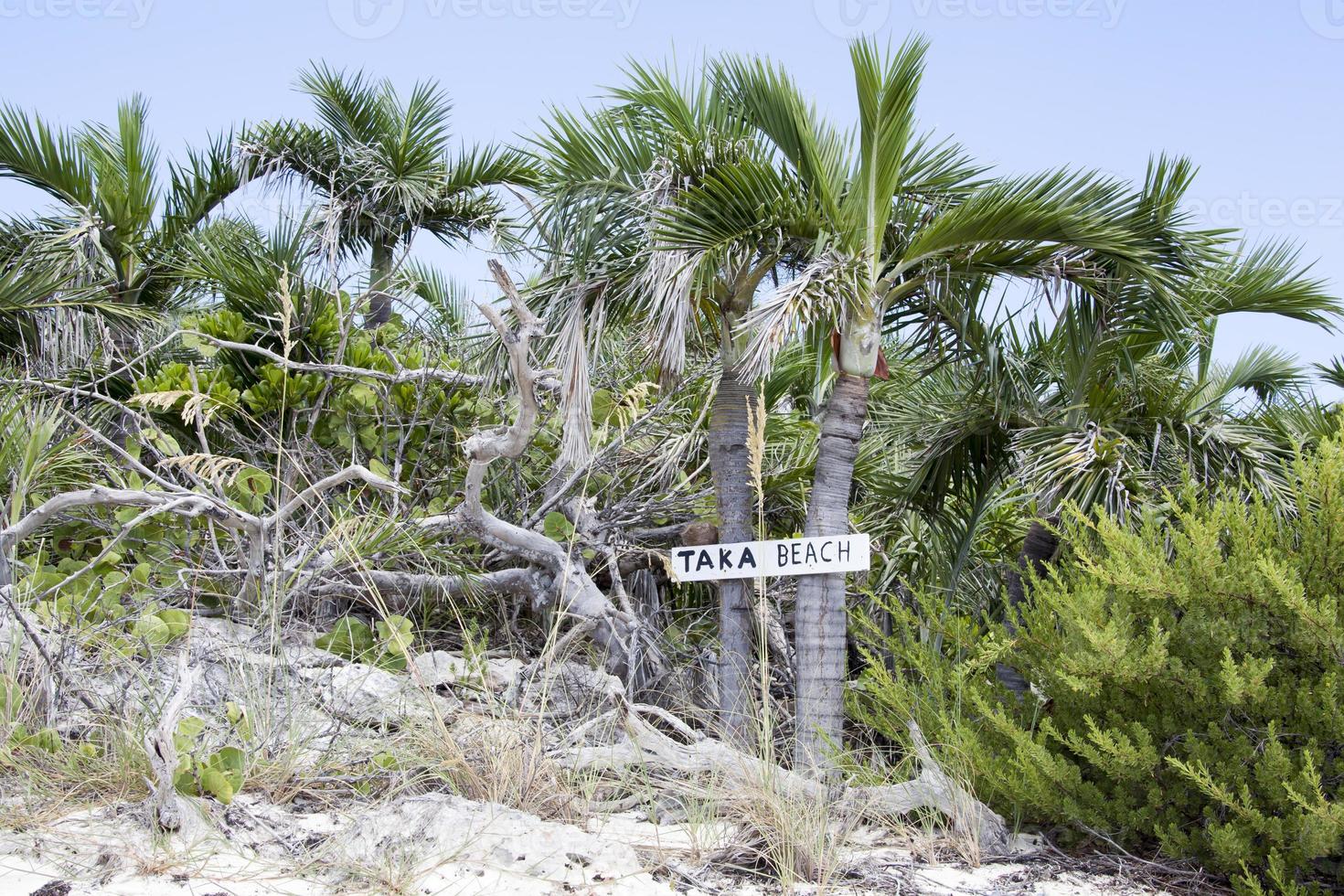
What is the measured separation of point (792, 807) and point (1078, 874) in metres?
1.37

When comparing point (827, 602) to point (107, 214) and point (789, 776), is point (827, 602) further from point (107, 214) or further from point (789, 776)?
point (107, 214)

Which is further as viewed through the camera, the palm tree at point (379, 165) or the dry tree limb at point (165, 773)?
the palm tree at point (379, 165)

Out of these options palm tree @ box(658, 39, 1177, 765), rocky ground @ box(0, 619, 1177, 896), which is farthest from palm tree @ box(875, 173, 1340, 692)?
rocky ground @ box(0, 619, 1177, 896)

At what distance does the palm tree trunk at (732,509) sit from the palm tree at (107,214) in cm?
578

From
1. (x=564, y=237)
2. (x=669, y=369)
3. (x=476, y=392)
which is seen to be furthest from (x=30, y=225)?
(x=669, y=369)

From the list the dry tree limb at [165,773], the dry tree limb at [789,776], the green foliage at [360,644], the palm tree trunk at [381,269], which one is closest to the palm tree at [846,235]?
the dry tree limb at [789,776]

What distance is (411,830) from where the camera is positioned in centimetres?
379

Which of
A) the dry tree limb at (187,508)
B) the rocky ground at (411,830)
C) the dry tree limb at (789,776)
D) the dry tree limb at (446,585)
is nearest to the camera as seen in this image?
the rocky ground at (411,830)

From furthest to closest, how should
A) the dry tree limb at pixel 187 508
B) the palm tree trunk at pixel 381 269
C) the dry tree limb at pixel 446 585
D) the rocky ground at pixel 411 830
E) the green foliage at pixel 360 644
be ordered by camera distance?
the palm tree trunk at pixel 381 269
the dry tree limb at pixel 446 585
the green foliage at pixel 360 644
the dry tree limb at pixel 187 508
the rocky ground at pixel 411 830

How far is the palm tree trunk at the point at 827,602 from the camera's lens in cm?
600

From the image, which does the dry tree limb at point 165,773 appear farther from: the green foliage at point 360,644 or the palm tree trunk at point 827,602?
the palm tree trunk at point 827,602

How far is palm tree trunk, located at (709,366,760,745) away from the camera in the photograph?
6543 mm

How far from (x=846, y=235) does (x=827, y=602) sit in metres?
2.17

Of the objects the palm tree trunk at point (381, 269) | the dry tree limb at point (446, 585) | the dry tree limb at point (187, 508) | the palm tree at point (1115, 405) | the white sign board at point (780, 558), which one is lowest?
the dry tree limb at point (446, 585)
